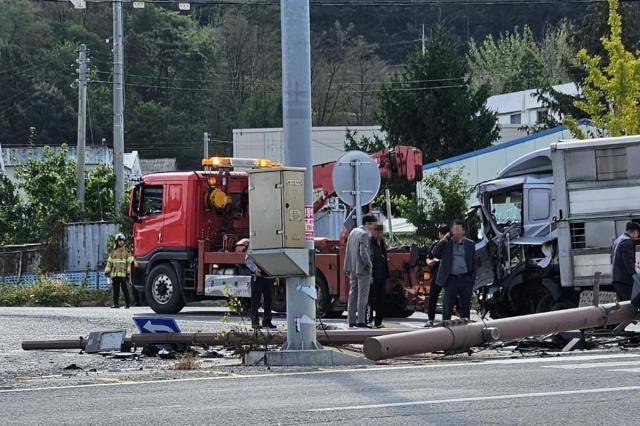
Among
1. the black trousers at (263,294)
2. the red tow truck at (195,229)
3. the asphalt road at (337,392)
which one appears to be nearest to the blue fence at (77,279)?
the red tow truck at (195,229)

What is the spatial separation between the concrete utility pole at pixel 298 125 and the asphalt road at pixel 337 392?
69 centimetres

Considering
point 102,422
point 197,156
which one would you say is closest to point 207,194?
point 102,422

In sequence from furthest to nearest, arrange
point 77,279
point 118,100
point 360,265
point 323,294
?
1. point 118,100
2. point 77,279
3. point 323,294
4. point 360,265

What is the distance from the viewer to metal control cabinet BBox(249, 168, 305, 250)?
14.4m

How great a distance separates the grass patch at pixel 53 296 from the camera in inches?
1329

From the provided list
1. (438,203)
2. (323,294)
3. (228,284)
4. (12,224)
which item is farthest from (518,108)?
(323,294)

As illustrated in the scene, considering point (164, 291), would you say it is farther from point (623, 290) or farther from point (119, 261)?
point (623, 290)

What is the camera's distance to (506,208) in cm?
2166

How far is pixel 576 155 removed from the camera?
1989 cm

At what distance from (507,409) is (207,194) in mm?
16910

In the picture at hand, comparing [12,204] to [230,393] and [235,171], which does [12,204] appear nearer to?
[235,171]

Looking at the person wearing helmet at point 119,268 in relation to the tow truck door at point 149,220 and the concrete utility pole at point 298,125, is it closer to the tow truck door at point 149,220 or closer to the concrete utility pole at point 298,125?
the tow truck door at point 149,220

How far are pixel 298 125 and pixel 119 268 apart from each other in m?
16.3

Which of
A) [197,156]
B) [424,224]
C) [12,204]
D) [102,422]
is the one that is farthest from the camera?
[197,156]
